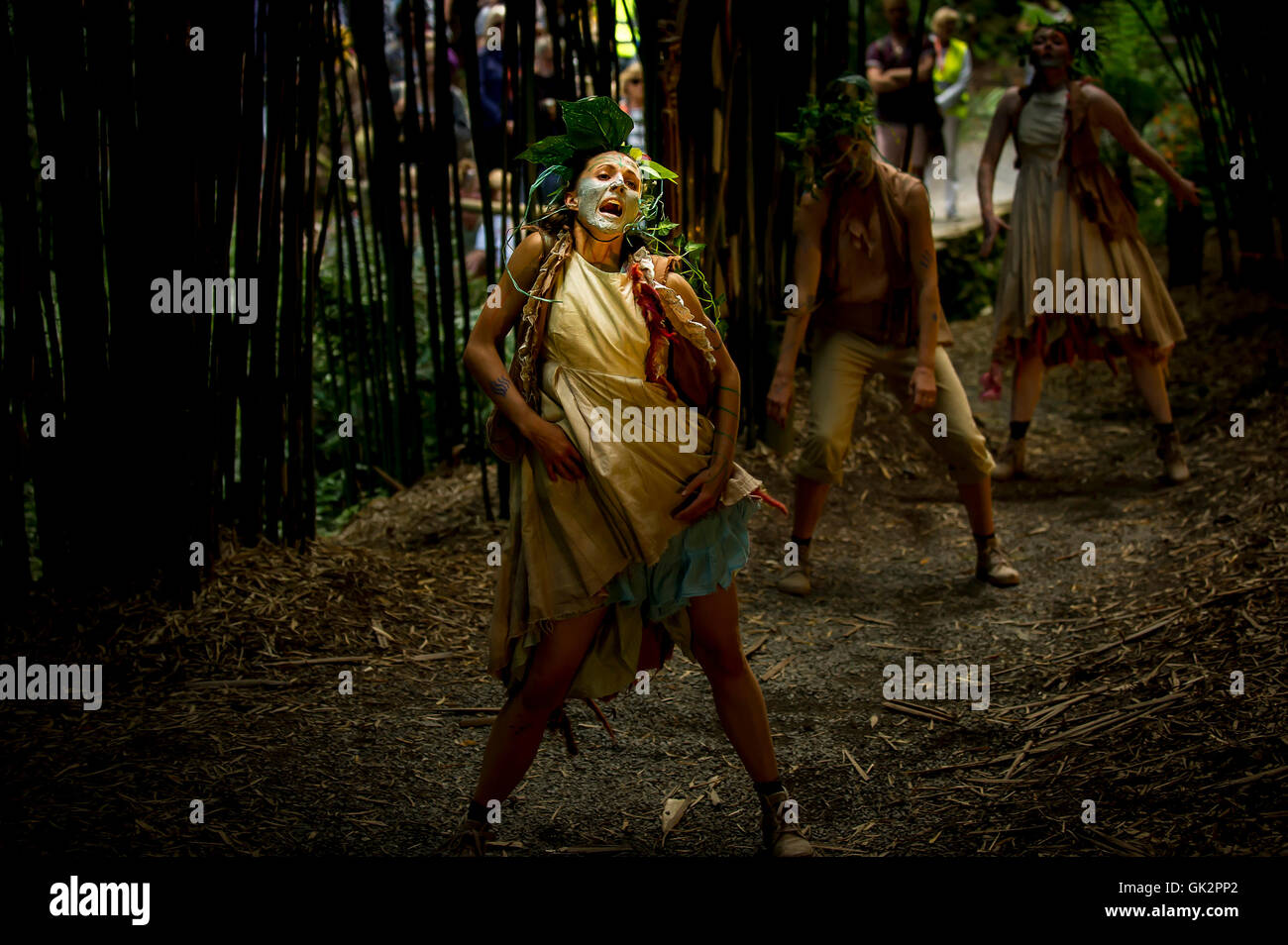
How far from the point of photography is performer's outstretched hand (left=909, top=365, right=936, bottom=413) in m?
3.43

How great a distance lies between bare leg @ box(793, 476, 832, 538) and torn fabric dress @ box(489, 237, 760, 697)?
155 cm

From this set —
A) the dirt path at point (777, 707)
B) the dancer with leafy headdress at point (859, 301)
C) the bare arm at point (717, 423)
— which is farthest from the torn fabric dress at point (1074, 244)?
the bare arm at point (717, 423)

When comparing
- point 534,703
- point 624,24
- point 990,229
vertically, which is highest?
point 624,24

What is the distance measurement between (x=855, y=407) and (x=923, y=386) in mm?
231

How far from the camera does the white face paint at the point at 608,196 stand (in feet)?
6.84

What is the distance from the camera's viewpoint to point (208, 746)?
2654 mm

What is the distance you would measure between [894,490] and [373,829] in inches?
118

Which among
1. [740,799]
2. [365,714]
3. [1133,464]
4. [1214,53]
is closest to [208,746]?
[365,714]

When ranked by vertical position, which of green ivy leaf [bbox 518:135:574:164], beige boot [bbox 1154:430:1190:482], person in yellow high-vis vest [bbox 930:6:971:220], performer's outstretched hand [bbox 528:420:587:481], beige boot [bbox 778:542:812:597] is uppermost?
person in yellow high-vis vest [bbox 930:6:971:220]

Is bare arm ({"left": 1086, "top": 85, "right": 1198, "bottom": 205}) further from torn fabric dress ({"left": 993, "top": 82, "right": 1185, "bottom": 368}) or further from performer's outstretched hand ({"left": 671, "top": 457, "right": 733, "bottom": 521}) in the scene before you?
Answer: performer's outstretched hand ({"left": 671, "top": 457, "right": 733, "bottom": 521})

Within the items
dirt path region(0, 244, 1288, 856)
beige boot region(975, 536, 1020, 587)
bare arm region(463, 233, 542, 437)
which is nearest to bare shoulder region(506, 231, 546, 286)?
bare arm region(463, 233, 542, 437)

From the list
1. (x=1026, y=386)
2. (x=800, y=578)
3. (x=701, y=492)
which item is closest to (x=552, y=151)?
(x=701, y=492)

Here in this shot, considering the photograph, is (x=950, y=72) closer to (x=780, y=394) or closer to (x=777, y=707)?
(x=780, y=394)

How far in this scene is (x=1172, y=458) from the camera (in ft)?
14.7
